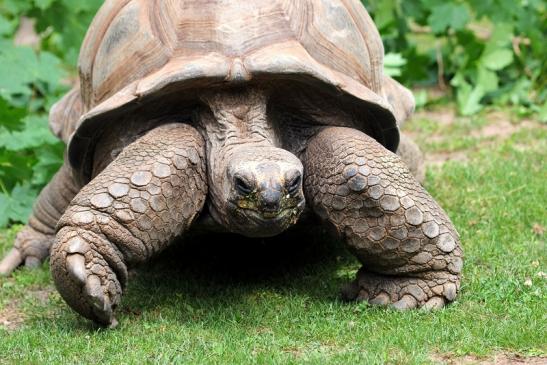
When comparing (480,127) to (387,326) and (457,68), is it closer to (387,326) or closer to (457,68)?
(457,68)

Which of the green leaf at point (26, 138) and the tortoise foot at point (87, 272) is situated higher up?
the tortoise foot at point (87, 272)

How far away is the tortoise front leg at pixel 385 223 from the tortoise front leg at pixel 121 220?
58 centimetres

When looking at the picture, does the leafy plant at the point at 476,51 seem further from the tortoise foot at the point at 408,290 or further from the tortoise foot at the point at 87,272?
the tortoise foot at the point at 87,272

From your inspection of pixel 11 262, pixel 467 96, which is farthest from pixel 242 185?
pixel 467 96

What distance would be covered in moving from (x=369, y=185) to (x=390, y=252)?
1.02 ft

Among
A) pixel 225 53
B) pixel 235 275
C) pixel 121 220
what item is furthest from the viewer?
pixel 235 275

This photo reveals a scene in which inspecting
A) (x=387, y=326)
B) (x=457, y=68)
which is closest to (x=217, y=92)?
(x=387, y=326)

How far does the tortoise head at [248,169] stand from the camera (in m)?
4.05

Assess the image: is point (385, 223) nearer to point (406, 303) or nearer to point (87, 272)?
point (406, 303)

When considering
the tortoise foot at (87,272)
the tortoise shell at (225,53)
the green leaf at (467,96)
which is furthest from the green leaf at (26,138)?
the green leaf at (467,96)

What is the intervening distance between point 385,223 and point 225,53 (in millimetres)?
986

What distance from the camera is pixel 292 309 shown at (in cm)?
443

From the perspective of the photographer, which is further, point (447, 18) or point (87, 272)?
point (447, 18)

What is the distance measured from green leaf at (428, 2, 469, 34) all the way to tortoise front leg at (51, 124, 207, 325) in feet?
14.2
